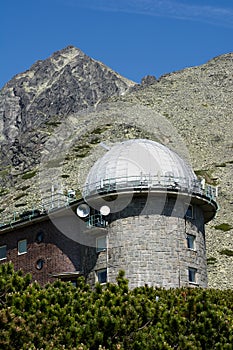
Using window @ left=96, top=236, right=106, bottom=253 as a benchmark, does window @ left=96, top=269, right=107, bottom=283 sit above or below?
below

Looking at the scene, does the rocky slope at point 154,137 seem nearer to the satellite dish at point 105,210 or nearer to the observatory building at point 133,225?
the observatory building at point 133,225

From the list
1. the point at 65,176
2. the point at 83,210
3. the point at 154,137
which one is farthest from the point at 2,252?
the point at 154,137

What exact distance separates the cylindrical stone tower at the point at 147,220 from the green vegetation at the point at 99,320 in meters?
12.5

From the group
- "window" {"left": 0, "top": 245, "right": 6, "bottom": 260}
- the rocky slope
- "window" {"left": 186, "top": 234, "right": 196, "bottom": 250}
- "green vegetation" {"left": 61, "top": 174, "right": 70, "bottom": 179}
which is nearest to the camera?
"window" {"left": 186, "top": 234, "right": 196, "bottom": 250}

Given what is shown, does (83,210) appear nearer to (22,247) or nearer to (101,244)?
(101,244)

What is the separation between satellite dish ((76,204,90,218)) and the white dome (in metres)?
0.88

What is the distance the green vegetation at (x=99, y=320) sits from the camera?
2420 centimetres

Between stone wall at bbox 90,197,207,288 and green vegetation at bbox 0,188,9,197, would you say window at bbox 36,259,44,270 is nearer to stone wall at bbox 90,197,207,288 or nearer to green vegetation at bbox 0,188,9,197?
stone wall at bbox 90,197,207,288

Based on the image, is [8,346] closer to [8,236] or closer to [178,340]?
[178,340]

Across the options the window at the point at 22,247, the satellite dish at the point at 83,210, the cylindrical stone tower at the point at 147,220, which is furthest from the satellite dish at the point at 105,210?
the window at the point at 22,247

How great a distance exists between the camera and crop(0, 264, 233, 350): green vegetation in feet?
79.4

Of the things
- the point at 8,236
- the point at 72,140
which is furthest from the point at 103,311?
the point at 72,140

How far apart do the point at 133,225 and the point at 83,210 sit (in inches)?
161

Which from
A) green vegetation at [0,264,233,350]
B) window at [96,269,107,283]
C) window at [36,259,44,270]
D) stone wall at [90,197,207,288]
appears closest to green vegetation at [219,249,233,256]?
stone wall at [90,197,207,288]
